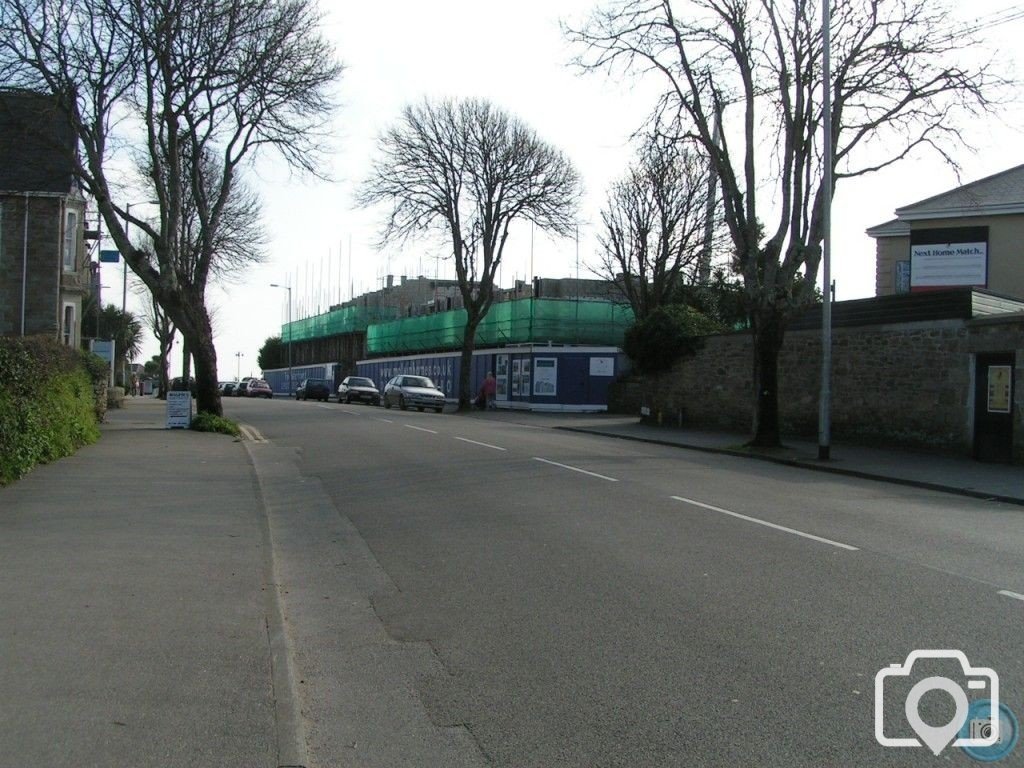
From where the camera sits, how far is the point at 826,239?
20594 millimetres

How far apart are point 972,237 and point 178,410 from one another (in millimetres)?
27407

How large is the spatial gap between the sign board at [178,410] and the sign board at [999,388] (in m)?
19.4

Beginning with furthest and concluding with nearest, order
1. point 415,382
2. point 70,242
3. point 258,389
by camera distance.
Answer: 1. point 258,389
2. point 415,382
3. point 70,242

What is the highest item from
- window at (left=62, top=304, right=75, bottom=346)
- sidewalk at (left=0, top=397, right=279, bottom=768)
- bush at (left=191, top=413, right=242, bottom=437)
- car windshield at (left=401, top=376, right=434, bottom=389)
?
window at (left=62, top=304, right=75, bottom=346)

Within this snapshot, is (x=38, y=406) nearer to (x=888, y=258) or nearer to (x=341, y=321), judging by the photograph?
(x=888, y=258)

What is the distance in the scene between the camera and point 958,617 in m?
6.73

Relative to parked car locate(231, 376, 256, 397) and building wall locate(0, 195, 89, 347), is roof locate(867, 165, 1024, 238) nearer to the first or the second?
building wall locate(0, 195, 89, 347)

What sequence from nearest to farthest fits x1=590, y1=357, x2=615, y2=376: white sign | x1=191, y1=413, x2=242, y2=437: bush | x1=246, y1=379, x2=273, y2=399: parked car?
x1=191, y1=413, x2=242, y2=437: bush → x1=590, y1=357, x2=615, y2=376: white sign → x1=246, y1=379, x2=273, y2=399: parked car

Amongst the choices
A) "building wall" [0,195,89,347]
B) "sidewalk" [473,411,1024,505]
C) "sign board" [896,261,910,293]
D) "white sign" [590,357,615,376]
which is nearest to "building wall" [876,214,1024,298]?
"sign board" [896,261,910,293]

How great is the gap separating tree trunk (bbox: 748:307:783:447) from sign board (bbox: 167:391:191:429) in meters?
14.5

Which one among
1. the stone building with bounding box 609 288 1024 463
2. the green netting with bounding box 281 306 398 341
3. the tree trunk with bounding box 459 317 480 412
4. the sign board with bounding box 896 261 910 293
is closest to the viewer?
the stone building with bounding box 609 288 1024 463

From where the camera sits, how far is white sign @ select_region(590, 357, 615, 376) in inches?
1684

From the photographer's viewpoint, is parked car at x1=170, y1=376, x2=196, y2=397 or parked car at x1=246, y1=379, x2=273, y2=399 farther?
parked car at x1=246, y1=379, x2=273, y2=399

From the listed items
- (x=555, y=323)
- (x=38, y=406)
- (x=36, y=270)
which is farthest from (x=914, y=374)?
(x=36, y=270)
